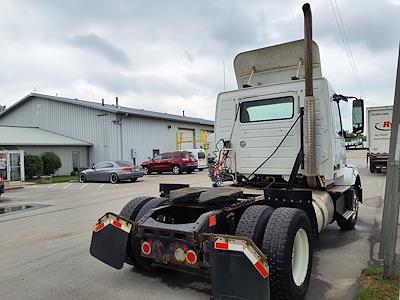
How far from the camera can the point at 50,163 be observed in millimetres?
26344

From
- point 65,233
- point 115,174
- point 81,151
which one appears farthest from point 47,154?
point 65,233

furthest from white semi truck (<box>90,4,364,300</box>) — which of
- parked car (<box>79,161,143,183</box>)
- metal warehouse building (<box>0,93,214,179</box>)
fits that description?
metal warehouse building (<box>0,93,214,179</box>)

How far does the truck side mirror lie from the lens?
248 inches

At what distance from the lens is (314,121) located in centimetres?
535

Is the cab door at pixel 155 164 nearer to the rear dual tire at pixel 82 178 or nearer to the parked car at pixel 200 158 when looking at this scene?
the parked car at pixel 200 158

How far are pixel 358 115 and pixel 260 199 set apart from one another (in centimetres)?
286

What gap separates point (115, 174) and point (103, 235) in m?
17.3

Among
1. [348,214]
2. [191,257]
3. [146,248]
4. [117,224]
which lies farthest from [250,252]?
[348,214]

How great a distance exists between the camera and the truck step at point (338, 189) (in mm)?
5941

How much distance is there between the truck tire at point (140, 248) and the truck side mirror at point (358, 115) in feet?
12.3

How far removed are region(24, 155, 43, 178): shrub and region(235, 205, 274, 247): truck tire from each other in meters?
24.2

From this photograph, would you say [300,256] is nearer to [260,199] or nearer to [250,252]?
[260,199]

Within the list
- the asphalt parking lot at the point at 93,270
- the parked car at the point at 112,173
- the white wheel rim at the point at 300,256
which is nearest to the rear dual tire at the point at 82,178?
the parked car at the point at 112,173

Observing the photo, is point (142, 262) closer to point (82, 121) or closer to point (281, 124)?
point (281, 124)
